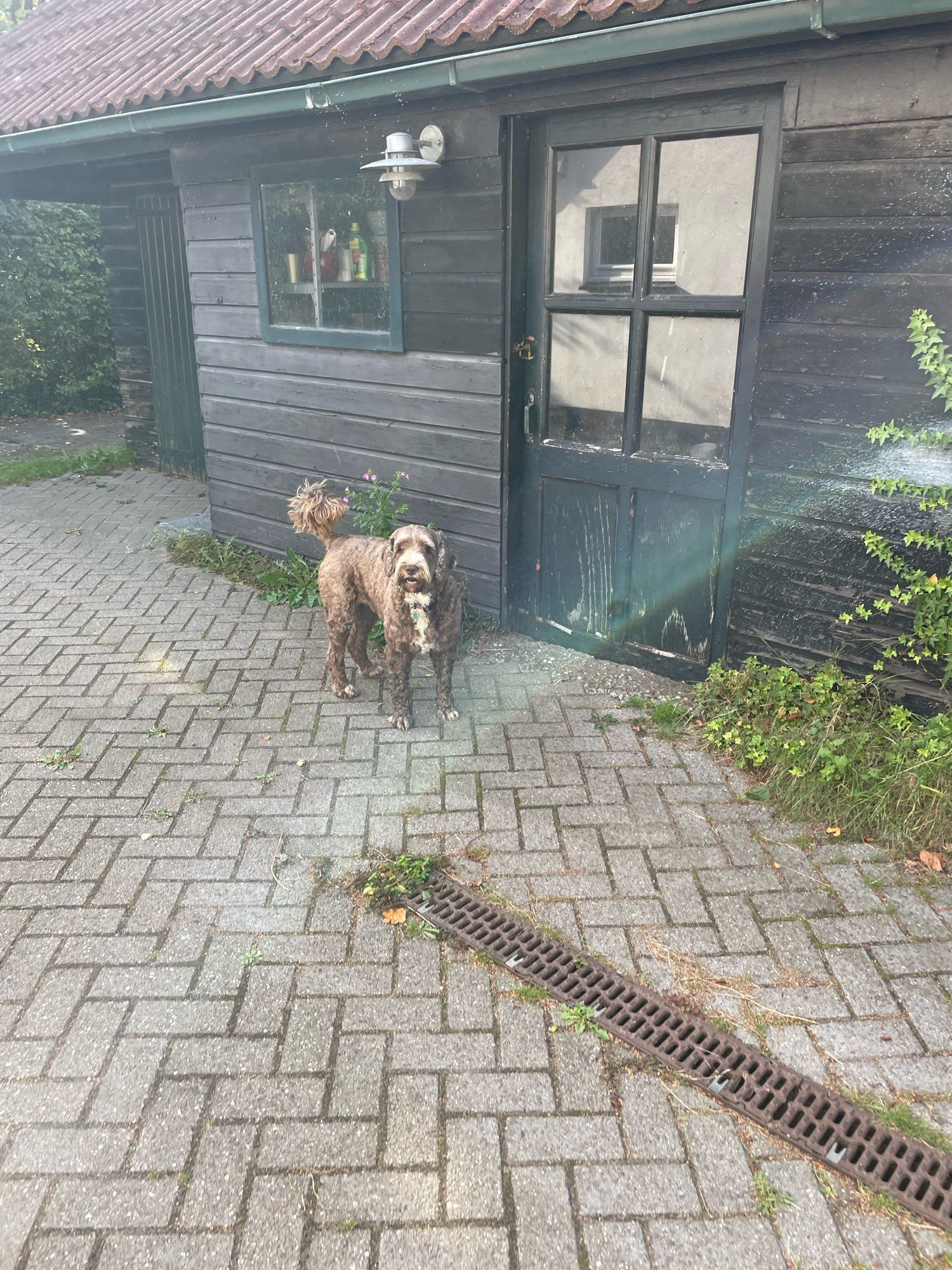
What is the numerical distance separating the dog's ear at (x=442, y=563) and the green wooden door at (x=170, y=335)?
19.7 ft

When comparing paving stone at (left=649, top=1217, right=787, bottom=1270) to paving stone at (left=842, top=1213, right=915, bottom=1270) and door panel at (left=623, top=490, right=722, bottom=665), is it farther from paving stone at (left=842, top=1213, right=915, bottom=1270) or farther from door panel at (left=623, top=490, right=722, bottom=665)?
door panel at (left=623, top=490, right=722, bottom=665)

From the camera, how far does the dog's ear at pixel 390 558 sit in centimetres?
446

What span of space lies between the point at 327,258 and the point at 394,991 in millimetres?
5034

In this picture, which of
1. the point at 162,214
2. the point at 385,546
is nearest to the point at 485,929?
the point at 385,546

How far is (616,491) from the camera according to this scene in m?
5.18

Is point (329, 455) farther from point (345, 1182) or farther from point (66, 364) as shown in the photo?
point (66, 364)

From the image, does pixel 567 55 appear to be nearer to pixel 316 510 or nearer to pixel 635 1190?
pixel 316 510

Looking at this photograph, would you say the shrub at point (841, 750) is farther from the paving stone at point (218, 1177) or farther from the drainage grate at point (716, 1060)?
the paving stone at point (218, 1177)

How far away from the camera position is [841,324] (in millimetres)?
3980

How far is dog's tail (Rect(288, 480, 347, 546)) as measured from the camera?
503 centimetres

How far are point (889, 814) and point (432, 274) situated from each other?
13.2ft

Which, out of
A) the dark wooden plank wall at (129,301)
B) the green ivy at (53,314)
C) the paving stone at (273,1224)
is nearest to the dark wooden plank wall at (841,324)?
the paving stone at (273,1224)

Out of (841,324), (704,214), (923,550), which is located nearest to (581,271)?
(704,214)

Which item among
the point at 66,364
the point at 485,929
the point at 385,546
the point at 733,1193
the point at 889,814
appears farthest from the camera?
the point at 66,364
